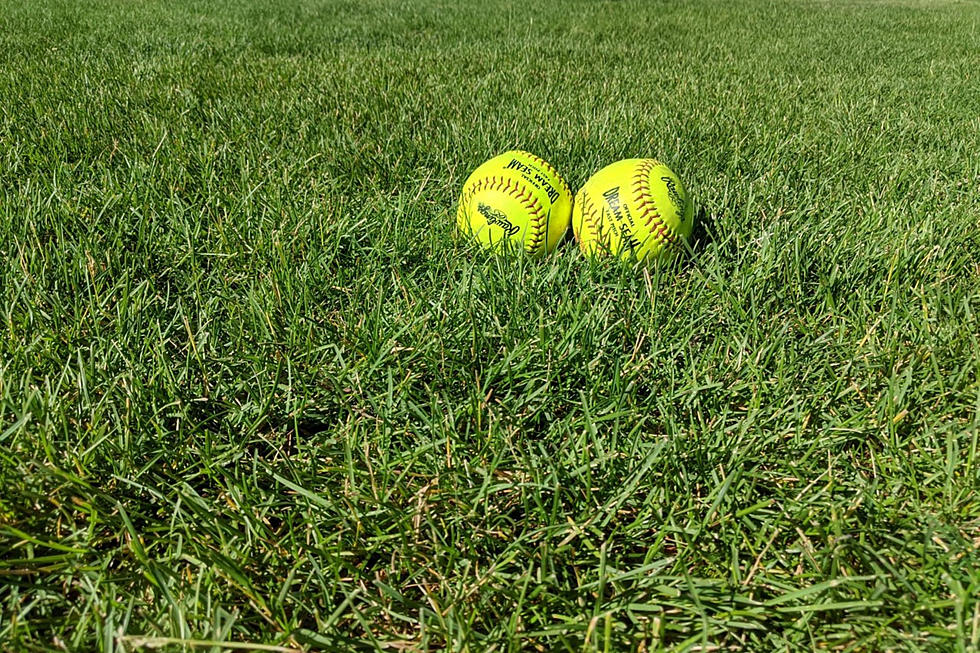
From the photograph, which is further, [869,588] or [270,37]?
[270,37]

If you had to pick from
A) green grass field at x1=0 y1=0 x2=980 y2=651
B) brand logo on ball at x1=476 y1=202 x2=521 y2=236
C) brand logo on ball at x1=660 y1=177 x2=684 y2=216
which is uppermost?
brand logo on ball at x1=660 y1=177 x2=684 y2=216

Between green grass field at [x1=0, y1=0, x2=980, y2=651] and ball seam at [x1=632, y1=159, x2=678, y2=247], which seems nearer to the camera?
green grass field at [x1=0, y1=0, x2=980, y2=651]

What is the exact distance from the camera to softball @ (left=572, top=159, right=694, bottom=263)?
2.30 m

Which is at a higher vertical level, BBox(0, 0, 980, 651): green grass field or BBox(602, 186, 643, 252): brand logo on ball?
BBox(602, 186, 643, 252): brand logo on ball

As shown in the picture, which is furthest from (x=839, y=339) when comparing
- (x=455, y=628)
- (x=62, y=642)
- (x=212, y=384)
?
(x=62, y=642)

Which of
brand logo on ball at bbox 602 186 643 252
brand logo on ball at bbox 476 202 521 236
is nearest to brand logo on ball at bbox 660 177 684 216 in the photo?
brand logo on ball at bbox 602 186 643 252

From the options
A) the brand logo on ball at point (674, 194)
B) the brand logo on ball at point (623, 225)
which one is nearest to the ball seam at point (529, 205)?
the brand logo on ball at point (623, 225)

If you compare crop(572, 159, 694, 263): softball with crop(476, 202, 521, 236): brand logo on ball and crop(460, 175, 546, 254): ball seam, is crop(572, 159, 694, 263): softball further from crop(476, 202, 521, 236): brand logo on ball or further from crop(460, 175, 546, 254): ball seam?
crop(476, 202, 521, 236): brand logo on ball

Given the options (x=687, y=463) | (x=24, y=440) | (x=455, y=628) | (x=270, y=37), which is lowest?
(x=455, y=628)

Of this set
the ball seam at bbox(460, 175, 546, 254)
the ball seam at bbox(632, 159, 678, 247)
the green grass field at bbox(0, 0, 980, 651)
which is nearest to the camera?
the green grass field at bbox(0, 0, 980, 651)

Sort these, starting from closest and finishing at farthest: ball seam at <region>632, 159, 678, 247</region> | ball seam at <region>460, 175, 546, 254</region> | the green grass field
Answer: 1. the green grass field
2. ball seam at <region>632, 159, 678, 247</region>
3. ball seam at <region>460, 175, 546, 254</region>

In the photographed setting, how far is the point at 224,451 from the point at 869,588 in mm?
1486

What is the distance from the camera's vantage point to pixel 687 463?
1555 millimetres

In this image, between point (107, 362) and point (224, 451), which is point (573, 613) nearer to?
point (224, 451)
